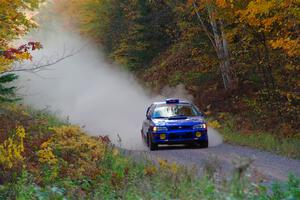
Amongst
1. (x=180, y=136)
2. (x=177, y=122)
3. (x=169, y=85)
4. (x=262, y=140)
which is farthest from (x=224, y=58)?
(x=180, y=136)

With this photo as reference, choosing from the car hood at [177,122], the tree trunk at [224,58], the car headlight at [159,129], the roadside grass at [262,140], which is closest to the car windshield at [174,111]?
the car hood at [177,122]

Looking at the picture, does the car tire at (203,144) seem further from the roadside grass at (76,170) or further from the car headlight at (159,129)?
the roadside grass at (76,170)

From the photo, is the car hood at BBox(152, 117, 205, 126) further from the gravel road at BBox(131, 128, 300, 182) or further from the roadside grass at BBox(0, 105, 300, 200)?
the roadside grass at BBox(0, 105, 300, 200)

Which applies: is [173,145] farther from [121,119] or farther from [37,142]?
[121,119]

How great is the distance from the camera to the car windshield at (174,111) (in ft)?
64.5

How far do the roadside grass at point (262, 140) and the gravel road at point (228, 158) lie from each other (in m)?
0.39

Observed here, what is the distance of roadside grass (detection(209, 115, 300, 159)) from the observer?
1764cm

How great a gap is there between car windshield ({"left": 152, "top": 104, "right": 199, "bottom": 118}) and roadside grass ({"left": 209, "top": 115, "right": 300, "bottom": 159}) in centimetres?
232


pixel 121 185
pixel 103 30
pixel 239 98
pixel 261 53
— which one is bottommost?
pixel 121 185

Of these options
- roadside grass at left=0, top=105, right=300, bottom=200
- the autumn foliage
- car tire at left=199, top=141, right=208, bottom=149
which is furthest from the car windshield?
roadside grass at left=0, top=105, right=300, bottom=200

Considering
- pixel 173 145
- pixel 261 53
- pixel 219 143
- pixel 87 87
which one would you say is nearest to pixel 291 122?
pixel 219 143

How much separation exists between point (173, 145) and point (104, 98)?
71.3 feet

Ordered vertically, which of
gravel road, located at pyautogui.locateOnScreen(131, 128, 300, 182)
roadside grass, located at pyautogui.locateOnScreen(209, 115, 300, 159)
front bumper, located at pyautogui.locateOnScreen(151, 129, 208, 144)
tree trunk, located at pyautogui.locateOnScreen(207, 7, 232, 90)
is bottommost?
gravel road, located at pyautogui.locateOnScreen(131, 128, 300, 182)

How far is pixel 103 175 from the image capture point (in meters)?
12.0
